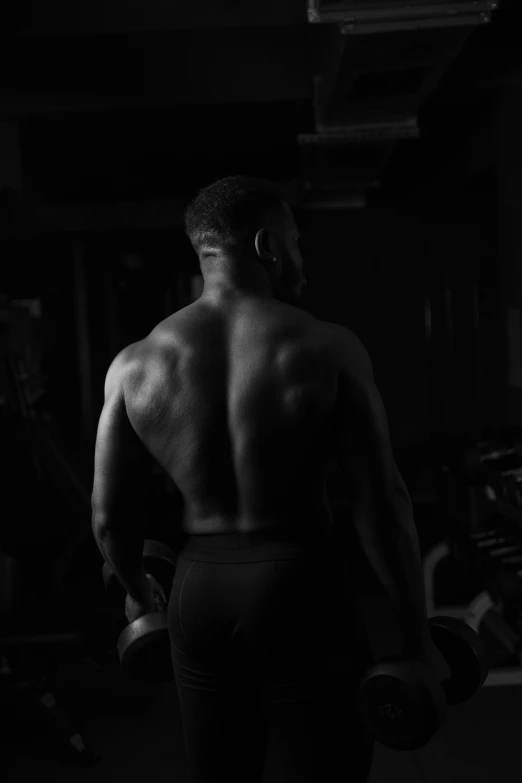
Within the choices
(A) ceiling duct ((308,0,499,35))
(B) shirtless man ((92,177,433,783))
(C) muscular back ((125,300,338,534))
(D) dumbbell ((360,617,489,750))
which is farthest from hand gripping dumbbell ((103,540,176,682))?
(A) ceiling duct ((308,0,499,35))

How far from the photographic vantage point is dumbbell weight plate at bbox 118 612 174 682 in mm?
1212

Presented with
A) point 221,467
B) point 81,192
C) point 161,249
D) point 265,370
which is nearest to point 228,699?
point 221,467

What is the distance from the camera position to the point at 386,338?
5.20m

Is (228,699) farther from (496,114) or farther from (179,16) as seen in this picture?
(496,114)

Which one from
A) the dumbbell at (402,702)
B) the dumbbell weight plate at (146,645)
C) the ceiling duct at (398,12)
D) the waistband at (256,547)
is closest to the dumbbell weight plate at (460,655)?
the dumbbell at (402,702)

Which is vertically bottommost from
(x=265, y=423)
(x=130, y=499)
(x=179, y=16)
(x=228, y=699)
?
(x=228, y=699)

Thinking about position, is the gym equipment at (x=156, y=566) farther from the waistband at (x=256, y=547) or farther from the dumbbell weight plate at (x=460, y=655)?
the dumbbell weight plate at (x=460, y=655)

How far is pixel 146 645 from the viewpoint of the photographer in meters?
1.22

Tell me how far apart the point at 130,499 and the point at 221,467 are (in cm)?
18

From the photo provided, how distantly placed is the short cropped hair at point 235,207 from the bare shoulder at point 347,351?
6.8 inches

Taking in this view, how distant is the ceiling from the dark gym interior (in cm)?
1

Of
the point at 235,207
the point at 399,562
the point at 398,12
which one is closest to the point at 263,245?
the point at 235,207

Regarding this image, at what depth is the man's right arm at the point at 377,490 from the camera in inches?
40.3

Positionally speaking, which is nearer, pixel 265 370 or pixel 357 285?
pixel 265 370
